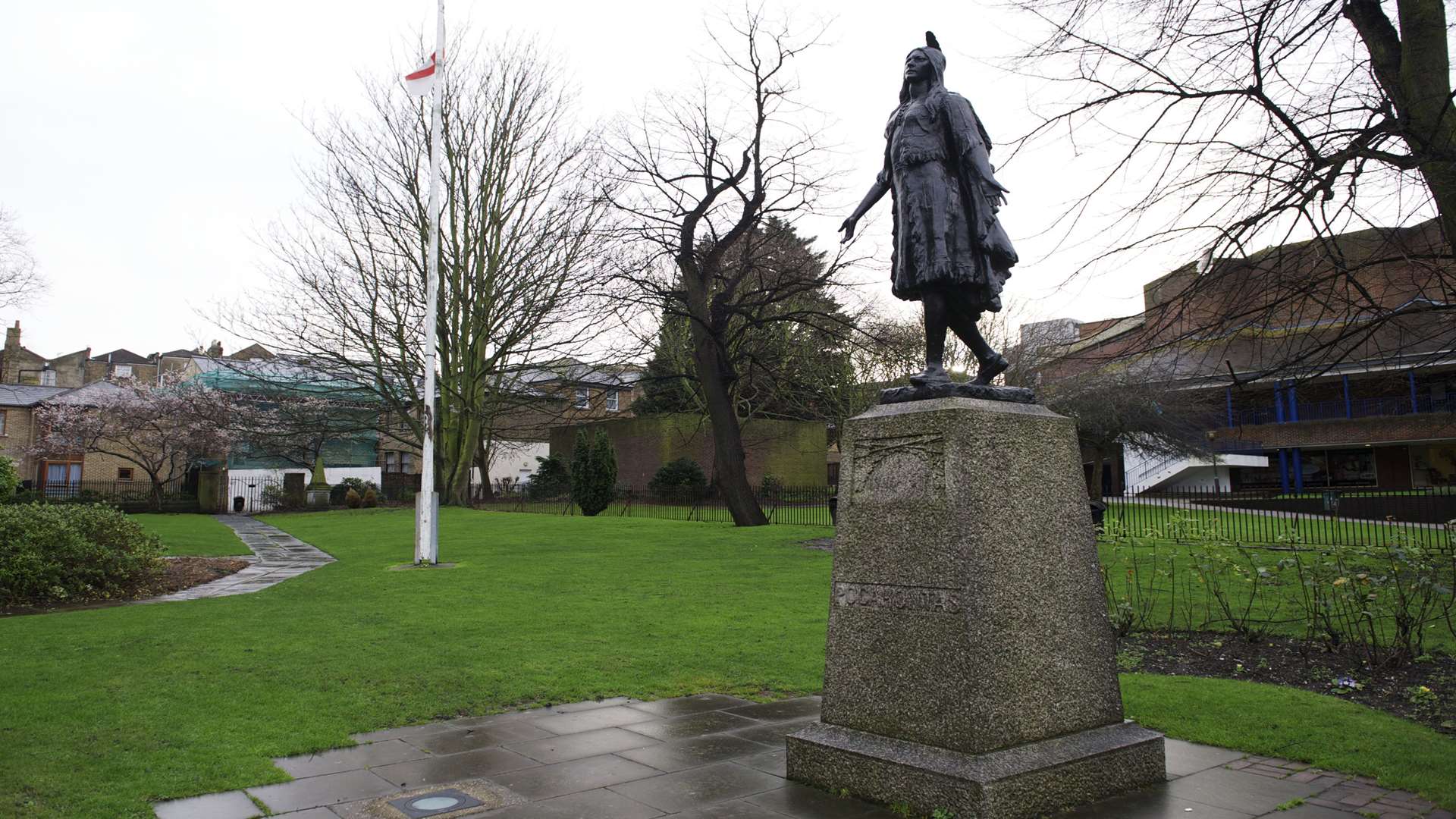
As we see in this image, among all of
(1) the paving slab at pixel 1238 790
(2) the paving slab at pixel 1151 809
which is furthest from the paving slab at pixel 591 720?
(1) the paving slab at pixel 1238 790

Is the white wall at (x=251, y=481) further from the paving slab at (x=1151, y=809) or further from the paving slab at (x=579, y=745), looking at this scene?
the paving slab at (x=1151, y=809)

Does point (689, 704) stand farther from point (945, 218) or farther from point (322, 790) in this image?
point (945, 218)

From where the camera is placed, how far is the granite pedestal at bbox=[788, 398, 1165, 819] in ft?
14.1

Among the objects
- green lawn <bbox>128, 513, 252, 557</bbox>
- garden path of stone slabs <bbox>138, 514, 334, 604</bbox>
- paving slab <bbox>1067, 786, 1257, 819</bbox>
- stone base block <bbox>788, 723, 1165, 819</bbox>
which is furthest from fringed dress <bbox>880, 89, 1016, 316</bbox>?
green lawn <bbox>128, 513, 252, 557</bbox>

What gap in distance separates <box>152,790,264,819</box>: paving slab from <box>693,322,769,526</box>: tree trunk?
18.4 m

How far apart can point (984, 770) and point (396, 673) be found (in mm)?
5154

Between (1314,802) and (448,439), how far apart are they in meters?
31.6

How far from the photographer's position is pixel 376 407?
108ft

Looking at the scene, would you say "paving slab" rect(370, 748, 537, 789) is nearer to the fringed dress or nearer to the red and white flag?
the fringed dress

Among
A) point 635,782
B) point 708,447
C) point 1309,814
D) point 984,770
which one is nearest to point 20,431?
point 708,447

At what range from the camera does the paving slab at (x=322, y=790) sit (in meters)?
4.43

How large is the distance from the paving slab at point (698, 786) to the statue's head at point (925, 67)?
3895 millimetres

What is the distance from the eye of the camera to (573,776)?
491 centimetres

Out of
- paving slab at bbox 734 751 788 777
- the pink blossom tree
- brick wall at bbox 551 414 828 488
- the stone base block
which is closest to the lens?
the stone base block
